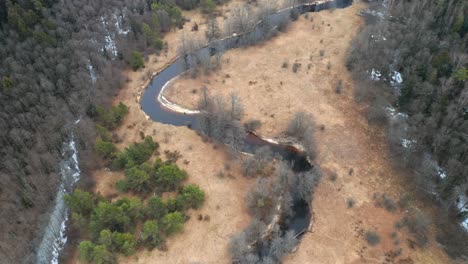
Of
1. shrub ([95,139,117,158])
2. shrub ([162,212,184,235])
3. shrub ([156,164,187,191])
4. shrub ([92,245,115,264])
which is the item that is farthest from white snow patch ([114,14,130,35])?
shrub ([92,245,115,264])

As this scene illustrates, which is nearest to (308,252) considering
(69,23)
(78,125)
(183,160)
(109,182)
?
(183,160)

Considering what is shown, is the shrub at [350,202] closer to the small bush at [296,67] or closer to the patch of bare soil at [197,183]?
the patch of bare soil at [197,183]

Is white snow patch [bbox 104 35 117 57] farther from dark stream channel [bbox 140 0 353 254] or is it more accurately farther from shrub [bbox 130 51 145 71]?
dark stream channel [bbox 140 0 353 254]

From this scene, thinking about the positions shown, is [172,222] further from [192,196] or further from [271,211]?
[271,211]

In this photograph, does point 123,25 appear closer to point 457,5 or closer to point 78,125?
point 78,125

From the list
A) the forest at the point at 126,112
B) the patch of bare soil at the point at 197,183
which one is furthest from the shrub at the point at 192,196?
the patch of bare soil at the point at 197,183
